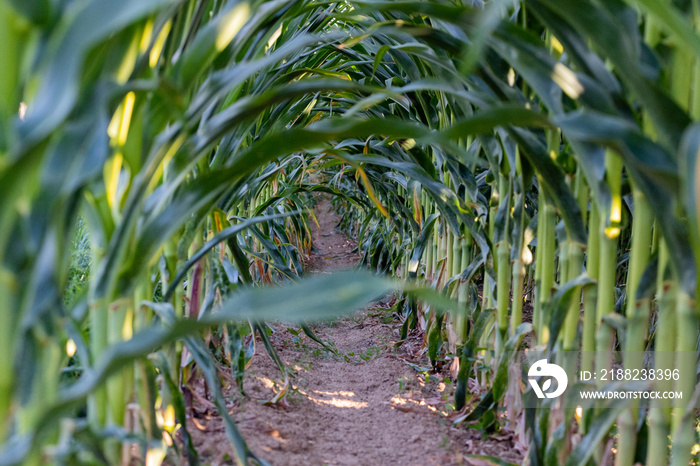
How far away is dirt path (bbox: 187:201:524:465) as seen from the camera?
0.96 metres

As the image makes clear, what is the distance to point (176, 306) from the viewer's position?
0.87 metres

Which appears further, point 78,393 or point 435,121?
point 435,121

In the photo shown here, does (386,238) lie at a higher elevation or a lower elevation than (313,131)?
higher

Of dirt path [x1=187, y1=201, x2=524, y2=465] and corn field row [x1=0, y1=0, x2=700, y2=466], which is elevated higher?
corn field row [x1=0, y1=0, x2=700, y2=466]

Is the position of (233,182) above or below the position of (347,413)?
above

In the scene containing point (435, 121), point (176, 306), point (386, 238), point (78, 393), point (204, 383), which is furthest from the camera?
point (386, 238)

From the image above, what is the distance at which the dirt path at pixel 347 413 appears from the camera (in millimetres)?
962

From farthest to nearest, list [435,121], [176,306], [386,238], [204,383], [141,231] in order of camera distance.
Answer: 1. [386,238]
2. [435,121]
3. [204,383]
4. [176,306]
5. [141,231]

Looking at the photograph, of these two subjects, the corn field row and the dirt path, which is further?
the dirt path

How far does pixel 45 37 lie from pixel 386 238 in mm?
2251

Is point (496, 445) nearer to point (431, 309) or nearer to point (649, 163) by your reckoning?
point (431, 309)

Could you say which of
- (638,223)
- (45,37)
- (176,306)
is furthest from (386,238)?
(45,37)

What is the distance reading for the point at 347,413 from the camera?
1299 mm

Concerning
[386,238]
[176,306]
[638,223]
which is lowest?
[176,306]
